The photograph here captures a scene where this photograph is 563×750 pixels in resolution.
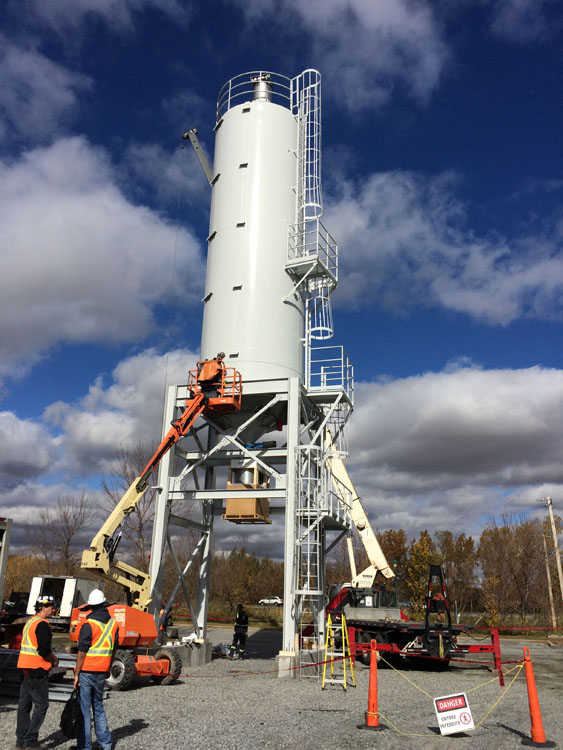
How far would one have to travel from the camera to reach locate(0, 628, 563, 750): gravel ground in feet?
27.1

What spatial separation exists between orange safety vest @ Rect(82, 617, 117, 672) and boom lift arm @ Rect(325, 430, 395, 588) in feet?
45.1

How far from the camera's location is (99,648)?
23.5 feet

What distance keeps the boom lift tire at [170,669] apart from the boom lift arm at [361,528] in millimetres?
8747

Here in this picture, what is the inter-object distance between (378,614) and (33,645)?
14.1 m

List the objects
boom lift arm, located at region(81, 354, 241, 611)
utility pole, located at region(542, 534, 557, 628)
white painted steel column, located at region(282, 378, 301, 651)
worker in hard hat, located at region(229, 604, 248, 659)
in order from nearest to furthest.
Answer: boom lift arm, located at region(81, 354, 241, 611), white painted steel column, located at region(282, 378, 301, 651), worker in hard hat, located at region(229, 604, 248, 659), utility pole, located at region(542, 534, 557, 628)

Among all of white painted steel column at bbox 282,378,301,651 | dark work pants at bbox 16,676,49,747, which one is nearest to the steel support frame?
white painted steel column at bbox 282,378,301,651

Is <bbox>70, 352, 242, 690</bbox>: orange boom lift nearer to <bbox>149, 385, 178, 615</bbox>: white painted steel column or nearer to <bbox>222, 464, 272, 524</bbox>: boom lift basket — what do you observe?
<bbox>149, 385, 178, 615</bbox>: white painted steel column

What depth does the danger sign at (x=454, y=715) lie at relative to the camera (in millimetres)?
8328

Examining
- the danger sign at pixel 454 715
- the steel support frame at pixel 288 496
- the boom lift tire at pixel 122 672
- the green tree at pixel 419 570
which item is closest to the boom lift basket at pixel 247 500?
the steel support frame at pixel 288 496

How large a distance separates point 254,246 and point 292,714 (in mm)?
13901

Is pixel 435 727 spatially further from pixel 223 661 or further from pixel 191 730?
pixel 223 661

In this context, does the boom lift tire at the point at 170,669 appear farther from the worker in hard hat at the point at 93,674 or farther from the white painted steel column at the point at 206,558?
the worker in hard hat at the point at 93,674

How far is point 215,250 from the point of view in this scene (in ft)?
67.1

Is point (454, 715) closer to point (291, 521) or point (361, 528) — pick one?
point (291, 521)
